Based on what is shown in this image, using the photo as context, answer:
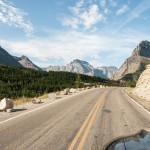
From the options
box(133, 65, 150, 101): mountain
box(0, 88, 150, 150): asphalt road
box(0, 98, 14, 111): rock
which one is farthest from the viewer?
box(133, 65, 150, 101): mountain

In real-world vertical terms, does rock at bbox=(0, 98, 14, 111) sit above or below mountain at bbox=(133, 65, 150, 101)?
below

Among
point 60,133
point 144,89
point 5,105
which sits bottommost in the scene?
point 60,133

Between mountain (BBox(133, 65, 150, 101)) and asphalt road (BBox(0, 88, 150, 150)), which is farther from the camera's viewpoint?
mountain (BBox(133, 65, 150, 101))

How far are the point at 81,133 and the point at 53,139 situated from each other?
4.68 ft

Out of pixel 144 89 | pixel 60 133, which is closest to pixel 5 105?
pixel 60 133

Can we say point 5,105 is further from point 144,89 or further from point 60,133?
point 144,89

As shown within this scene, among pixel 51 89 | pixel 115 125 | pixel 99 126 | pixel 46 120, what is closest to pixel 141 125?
pixel 115 125

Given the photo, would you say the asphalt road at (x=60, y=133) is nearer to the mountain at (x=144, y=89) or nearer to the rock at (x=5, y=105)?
the rock at (x=5, y=105)

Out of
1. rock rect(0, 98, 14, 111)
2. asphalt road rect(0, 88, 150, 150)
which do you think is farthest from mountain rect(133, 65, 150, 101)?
asphalt road rect(0, 88, 150, 150)

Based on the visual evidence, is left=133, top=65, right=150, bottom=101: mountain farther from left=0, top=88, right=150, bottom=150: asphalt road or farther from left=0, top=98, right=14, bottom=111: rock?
left=0, top=88, right=150, bottom=150: asphalt road

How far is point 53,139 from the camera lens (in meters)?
9.02

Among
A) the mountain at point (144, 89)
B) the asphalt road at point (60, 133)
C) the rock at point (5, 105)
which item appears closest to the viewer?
the asphalt road at point (60, 133)

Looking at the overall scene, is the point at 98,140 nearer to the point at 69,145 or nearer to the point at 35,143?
the point at 69,145

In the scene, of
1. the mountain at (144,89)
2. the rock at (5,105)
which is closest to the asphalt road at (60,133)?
the rock at (5,105)
